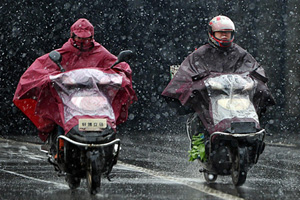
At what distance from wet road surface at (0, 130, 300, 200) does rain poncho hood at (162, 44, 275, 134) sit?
0.95m

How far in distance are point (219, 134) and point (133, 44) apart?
15.0 meters

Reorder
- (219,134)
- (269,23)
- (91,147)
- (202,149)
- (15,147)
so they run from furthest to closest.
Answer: (269,23), (15,147), (202,149), (219,134), (91,147)

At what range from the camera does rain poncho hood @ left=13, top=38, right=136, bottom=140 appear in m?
8.86

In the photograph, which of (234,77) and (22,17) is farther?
(22,17)

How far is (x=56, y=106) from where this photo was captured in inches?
348

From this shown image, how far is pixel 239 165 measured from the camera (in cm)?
867

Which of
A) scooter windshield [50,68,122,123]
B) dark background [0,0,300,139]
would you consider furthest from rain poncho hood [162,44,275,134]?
dark background [0,0,300,139]

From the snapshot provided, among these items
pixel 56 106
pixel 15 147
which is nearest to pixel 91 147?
pixel 56 106

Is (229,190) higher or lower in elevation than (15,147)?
higher

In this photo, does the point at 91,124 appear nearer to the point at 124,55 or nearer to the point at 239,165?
the point at 124,55

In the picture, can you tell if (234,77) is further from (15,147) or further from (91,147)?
(15,147)

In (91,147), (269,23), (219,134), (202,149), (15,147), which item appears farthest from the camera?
(269,23)

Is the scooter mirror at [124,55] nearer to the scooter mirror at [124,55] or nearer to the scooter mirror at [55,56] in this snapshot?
the scooter mirror at [124,55]

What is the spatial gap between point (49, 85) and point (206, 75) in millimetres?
1991
